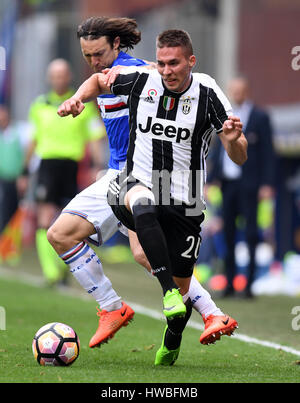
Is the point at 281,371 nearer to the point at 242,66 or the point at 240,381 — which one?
the point at 240,381

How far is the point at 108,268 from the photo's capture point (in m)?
16.2

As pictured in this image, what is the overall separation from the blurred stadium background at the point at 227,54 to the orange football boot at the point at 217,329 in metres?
6.09

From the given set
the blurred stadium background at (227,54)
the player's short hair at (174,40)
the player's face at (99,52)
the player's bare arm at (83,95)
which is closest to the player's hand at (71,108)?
the player's bare arm at (83,95)

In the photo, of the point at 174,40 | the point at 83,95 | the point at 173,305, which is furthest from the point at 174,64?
the point at 173,305

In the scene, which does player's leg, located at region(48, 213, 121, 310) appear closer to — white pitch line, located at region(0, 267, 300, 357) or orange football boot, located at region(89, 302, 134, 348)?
orange football boot, located at region(89, 302, 134, 348)

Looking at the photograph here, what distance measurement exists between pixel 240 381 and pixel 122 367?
90 centimetres

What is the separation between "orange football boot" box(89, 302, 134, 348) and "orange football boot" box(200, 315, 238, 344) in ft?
2.42

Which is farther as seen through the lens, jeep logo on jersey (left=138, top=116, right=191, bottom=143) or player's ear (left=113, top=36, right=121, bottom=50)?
player's ear (left=113, top=36, right=121, bottom=50)

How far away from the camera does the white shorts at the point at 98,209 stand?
6984 mm

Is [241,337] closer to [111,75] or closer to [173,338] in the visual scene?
[173,338]

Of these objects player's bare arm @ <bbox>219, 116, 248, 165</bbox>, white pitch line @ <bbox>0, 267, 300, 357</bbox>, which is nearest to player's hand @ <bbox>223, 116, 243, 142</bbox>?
player's bare arm @ <bbox>219, 116, 248, 165</bbox>

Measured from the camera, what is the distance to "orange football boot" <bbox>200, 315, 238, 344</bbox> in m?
6.25

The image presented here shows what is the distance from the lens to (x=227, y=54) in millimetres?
22156

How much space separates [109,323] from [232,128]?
167cm
